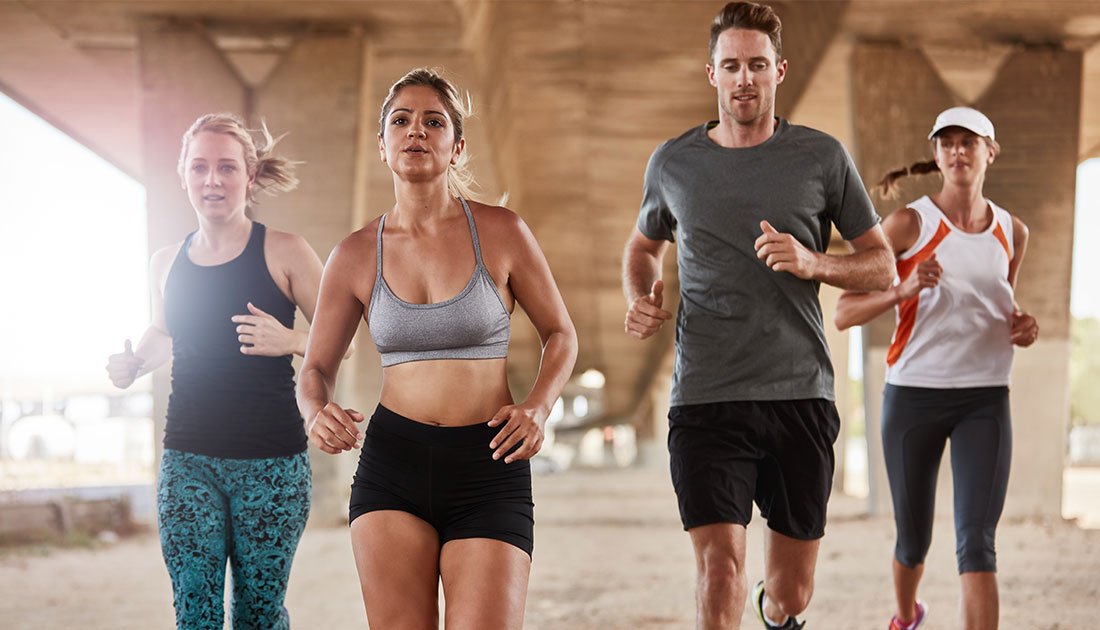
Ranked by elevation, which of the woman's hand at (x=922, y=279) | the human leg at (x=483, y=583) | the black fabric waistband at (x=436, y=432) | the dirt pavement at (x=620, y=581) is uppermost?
the woman's hand at (x=922, y=279)

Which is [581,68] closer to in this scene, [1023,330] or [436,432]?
[1023,330]

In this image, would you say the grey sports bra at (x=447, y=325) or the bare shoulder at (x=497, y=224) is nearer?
the grey sports bra at (x=447, y=325)

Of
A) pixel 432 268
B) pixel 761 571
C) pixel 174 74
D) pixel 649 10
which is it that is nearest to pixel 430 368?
pixel 432 268

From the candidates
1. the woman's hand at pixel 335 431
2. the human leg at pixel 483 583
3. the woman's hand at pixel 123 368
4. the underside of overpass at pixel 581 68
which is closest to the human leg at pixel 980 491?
the human leg at pixel 483 583

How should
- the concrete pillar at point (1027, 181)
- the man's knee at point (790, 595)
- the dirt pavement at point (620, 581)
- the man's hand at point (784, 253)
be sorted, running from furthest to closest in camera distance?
the concrete pillar at point (1027, 181) < the dirt pavement at point (620, 581) < the man's knee at point (790, 595) < the man's hand at point (784, 253)

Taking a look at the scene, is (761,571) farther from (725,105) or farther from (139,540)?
(139,540)

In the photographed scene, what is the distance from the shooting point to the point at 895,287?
539cm

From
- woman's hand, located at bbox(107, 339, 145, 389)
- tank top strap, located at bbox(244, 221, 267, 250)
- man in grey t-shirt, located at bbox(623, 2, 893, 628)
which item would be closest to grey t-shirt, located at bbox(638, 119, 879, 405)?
man in grey t-shirt, located at bbox(623, 2, 893, 628)

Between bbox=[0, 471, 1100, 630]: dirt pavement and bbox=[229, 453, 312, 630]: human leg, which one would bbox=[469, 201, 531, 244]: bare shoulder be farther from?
bbox=[0, 471, 1100, 630]: dirt pavement

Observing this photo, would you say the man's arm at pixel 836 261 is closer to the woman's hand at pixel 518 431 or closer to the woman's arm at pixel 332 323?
the woman's hand at pixel 518 431

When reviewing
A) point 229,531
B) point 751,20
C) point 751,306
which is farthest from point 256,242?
point 751,20

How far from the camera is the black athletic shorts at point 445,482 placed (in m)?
3.47

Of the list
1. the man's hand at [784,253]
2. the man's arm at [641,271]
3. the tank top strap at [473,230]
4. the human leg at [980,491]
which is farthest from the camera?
the human leg at [980,491]

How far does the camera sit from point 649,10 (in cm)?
1859
